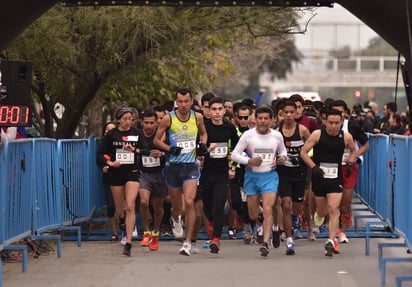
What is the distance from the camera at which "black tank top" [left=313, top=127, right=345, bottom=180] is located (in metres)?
14.1

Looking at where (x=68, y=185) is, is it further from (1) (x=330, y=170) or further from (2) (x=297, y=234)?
(1) (x=330, y=170)

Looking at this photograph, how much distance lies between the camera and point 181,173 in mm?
14508

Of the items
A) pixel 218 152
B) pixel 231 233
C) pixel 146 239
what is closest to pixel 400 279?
pixel 218 152

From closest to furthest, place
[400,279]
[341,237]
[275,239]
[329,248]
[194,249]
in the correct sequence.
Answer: [400,279]
[329,248]
[194,249]
[275,239]
[341,237]

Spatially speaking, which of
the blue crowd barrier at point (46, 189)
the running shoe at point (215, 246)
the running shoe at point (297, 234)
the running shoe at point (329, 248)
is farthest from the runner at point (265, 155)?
the blue crowd barrier at point (46, 189)

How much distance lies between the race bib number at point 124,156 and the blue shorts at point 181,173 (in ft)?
2.26

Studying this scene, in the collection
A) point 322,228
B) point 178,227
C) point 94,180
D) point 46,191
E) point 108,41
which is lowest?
point 322,228

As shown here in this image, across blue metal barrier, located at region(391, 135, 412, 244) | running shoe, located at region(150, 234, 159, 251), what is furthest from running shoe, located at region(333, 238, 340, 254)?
running shoe, located at region(150, 234, 159, 251)

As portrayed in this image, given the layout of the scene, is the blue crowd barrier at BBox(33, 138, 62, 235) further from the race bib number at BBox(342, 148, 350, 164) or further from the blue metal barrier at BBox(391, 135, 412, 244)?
the blue metal barrier at BBox(391, 135, 412, 244)

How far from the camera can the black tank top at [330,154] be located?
14.1 m

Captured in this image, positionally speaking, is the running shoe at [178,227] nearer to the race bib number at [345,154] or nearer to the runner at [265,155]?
the runner at [265,155]

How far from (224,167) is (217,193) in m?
0.35

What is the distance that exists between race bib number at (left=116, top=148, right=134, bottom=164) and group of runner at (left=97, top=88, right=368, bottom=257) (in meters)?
0.01

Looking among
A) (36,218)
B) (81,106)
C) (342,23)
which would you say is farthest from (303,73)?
(36,218)
